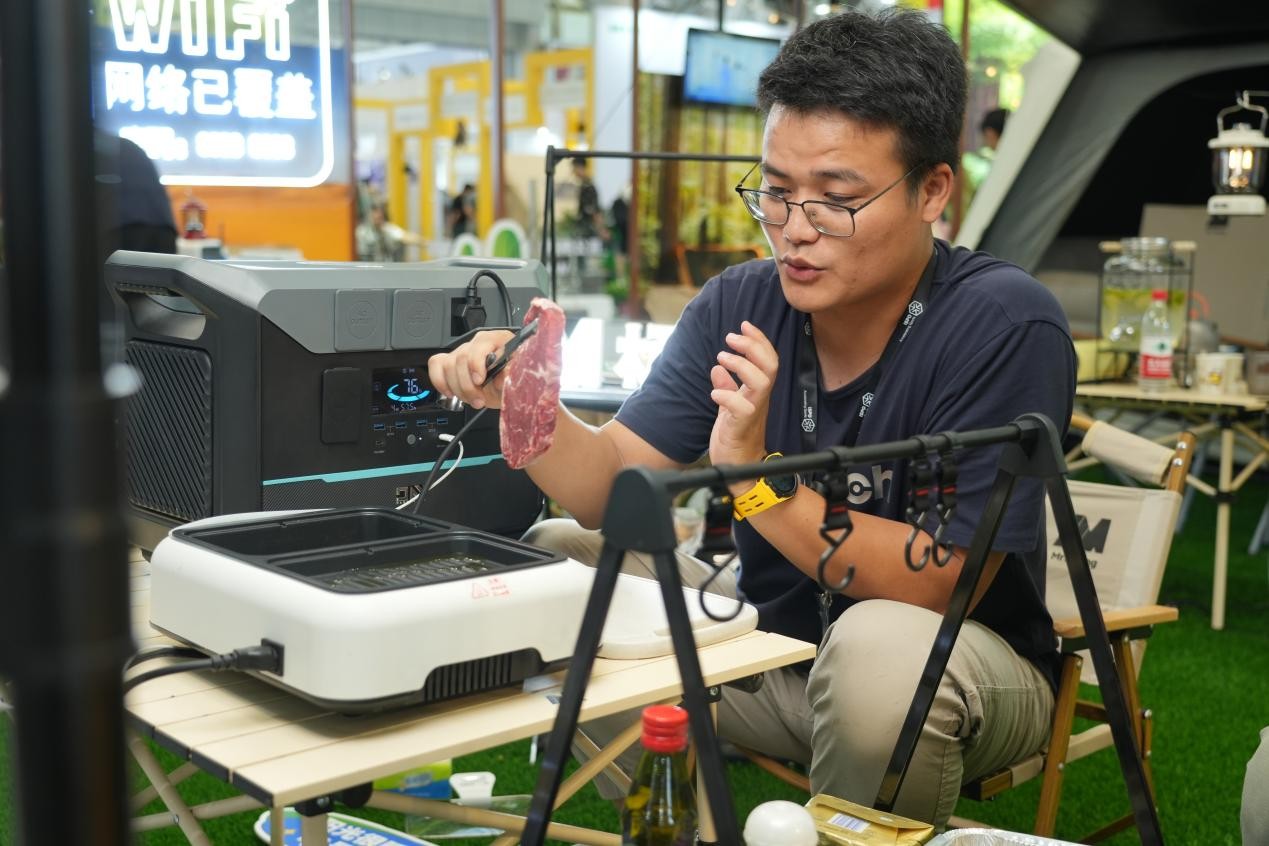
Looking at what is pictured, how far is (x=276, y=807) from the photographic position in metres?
0.90

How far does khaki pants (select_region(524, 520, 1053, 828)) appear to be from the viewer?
140 cm

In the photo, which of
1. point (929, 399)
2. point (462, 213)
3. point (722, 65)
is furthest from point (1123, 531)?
point (722, 65)

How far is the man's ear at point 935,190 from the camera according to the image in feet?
5.29

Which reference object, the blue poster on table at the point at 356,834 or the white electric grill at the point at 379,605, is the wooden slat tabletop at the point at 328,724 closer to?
the white electric grill at the point at 379,605

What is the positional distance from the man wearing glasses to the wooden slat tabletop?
0.90 ft

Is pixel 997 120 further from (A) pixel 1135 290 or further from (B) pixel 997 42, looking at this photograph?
(B) pixel 997 42

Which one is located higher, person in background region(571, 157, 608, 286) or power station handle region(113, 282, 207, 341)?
person in background region(571, 157, 608, 286)

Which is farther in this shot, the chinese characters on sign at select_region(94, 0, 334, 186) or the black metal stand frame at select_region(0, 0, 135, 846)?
the chinese characters on sign at select_region(94, 0, 334, 186)

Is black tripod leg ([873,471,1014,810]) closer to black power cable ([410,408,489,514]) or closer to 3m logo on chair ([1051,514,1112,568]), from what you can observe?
black power cable ([410,408,489,514])

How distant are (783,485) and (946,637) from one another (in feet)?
0.84

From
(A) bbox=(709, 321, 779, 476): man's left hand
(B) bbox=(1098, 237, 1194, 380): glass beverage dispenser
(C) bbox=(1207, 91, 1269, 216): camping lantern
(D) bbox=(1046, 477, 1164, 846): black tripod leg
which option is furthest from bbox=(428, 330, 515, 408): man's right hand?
(C) bbox=(1207, 91, 1269, 216): camping lantern

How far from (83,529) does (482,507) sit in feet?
4.64

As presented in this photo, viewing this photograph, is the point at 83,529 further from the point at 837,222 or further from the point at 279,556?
the point at 837,222

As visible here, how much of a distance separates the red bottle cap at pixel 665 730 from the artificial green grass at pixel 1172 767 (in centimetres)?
92
